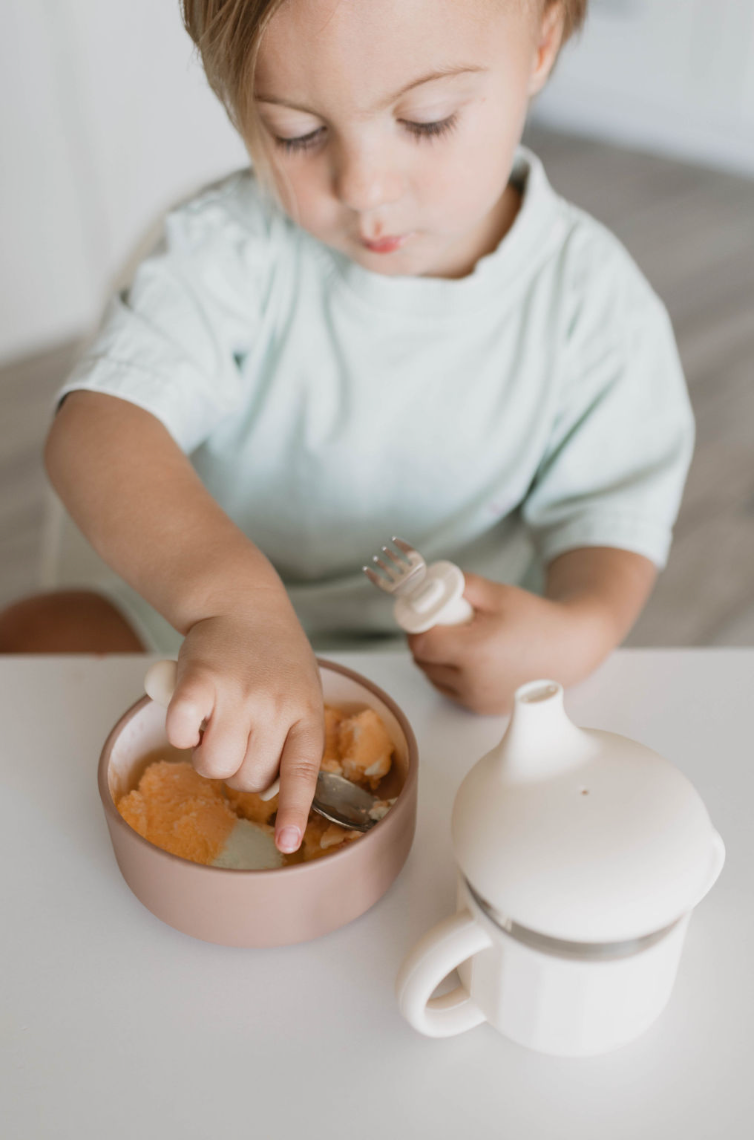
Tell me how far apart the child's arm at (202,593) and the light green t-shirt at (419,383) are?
84 mm

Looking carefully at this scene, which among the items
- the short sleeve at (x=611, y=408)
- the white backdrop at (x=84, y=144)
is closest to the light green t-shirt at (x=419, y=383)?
the short sleeve at (x=611, y=408)

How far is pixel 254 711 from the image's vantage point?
0.47 meters

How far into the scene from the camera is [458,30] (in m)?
0.55

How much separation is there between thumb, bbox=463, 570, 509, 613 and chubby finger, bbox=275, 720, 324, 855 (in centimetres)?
16

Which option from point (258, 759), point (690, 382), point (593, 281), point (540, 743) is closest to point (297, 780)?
point (258, 759)

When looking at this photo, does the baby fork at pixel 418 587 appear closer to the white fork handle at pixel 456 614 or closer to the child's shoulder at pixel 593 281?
the white fork handle at pixel 456 614

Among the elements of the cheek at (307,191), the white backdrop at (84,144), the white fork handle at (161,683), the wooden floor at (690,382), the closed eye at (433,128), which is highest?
the closed eye at (433,128)

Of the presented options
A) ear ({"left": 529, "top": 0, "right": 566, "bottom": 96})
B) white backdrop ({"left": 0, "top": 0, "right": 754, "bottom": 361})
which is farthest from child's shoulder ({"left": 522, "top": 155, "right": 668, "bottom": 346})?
white backdrop ({"left": 0, "top": 0, "right": 754, "bottom": 361})

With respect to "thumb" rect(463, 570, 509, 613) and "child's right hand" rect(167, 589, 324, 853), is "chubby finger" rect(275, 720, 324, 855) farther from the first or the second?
"thumb" rect(463, 570, 509, 613)

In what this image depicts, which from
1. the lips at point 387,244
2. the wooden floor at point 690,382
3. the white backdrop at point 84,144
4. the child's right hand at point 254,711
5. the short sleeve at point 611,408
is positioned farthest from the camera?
the white backdrop at point 84,144

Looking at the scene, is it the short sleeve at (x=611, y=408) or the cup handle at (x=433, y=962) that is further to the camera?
the short sleeve at (x=611, y=408)

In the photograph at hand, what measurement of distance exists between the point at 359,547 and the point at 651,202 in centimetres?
262

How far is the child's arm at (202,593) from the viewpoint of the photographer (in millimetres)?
461

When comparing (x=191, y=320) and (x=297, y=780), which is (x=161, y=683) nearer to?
(x=297, y=780)
